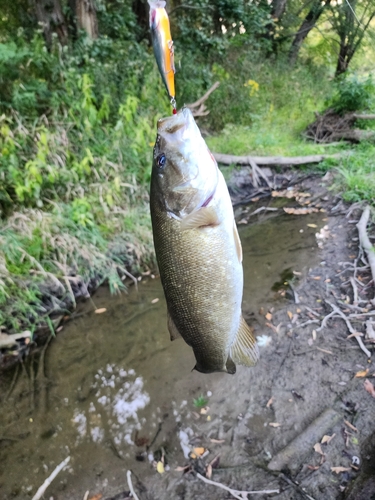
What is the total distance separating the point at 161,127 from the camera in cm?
130

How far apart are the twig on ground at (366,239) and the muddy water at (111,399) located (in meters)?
0.60

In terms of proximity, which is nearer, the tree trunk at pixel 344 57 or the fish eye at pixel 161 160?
the fish eye at pixel 161 160

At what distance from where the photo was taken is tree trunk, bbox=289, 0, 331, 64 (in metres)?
10.4

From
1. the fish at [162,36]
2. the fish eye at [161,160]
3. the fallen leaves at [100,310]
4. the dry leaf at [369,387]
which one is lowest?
the fallen leaves at [100,310]

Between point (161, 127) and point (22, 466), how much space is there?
2.91 m

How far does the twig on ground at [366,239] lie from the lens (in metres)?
3.85

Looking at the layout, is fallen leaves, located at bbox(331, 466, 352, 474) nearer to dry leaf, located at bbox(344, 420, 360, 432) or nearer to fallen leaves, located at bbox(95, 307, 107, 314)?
dry leaf, located at bbox(344, 420, 360, 432)

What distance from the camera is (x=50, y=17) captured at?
18.4 feet

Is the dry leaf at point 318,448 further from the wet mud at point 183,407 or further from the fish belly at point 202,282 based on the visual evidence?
the fish belly at point 202,282

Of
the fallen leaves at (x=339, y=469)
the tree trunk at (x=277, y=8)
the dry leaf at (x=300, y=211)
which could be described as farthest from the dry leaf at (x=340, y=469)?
the tree trunk at (x=277, y=8)

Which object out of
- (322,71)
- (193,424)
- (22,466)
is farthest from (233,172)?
(322,71)

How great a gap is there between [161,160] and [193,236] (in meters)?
0.31

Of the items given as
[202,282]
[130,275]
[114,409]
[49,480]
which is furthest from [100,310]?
[202,282]

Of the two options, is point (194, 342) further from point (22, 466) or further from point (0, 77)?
point (0, 77)
